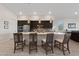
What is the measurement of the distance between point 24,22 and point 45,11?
2.62 ft

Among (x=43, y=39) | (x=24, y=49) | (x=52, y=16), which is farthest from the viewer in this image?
(x=43, y=39)

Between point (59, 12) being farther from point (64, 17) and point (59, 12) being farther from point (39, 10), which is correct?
point (39, 10)

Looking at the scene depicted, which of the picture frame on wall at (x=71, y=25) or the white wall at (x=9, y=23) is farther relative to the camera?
the picture frame on wall at (x=71, y=25)

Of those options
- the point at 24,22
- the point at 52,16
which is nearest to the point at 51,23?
the point at 52,16

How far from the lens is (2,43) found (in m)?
3.22

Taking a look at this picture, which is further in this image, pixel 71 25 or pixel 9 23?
pixel 71 25

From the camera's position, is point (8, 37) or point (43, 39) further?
point (43, 39)

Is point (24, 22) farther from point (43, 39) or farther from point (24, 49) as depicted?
point (43, 39)

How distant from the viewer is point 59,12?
3525 mm

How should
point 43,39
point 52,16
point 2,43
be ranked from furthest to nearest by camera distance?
point 43,39
point 52,16
point 2,43

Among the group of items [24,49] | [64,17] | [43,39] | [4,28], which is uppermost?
[64,17]

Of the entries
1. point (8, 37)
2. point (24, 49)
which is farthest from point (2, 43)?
point (24, 49)

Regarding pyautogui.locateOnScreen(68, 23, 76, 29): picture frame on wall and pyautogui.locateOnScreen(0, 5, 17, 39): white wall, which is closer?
pyautogui.locateOnScreen(0, 5, 17, 39): white wall

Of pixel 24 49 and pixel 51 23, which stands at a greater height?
pixel 51 23
